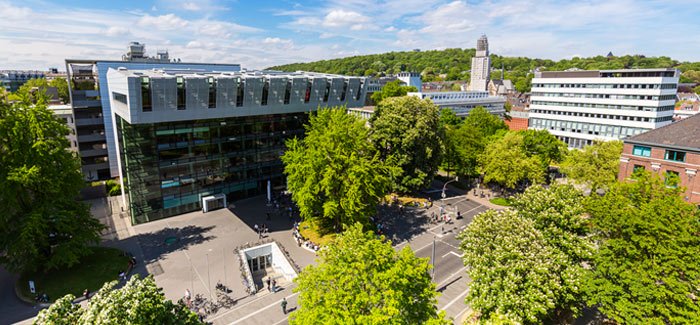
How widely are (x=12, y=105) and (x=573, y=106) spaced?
9487 cm

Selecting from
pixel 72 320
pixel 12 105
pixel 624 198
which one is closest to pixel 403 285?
pixel 72 320

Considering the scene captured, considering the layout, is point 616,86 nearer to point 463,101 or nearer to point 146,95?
point 463,101

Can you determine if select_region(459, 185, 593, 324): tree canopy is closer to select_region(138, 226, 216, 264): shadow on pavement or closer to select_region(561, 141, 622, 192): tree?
select_region(561, 141, 622, 192): tree

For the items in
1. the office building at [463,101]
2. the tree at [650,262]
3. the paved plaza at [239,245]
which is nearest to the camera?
the tree at [650,262]

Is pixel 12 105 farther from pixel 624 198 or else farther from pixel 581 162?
pixel 581 162

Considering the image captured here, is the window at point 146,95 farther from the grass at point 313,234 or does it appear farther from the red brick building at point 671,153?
the red brick building at point 671,153

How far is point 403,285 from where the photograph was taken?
1873 centimetres

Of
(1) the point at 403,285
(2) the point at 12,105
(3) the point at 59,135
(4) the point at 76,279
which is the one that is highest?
(2) the point at 12,105

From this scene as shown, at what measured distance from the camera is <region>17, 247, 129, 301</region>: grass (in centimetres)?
3009

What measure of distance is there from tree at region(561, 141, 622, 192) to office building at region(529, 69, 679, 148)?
26.1m

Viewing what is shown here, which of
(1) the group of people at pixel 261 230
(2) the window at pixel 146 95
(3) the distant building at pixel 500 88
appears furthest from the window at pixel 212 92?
(3) the distant building at pixel 500 88

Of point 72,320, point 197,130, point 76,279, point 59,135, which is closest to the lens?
point 72,320

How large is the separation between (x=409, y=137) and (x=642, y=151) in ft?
84.6

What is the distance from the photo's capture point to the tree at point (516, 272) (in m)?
21.5
